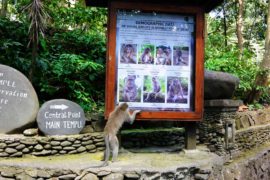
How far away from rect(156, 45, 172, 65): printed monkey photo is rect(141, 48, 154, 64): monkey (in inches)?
4.4

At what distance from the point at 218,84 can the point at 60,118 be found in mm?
3674

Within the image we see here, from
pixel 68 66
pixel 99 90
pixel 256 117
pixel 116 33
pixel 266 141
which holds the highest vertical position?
pixel 116 33

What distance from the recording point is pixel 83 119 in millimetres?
5793

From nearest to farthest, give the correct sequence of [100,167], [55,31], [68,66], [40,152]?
[100,167] < [40,152] < [68,66] < [55,31]

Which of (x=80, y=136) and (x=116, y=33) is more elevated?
(x=116, y=33)

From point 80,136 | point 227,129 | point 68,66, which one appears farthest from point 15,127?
point 227,129

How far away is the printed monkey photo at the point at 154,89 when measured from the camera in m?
5.62

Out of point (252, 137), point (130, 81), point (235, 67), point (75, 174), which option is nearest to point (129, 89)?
point (130, 81)

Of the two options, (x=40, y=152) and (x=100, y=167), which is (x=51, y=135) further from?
(x=100, y=167)

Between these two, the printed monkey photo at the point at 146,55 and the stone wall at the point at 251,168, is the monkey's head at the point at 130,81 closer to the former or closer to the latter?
the printed monkey photo at the point at 146,55

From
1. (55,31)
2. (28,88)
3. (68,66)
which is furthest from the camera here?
(55,31)

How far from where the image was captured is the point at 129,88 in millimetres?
5566

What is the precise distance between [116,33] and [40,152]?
2.12 metres

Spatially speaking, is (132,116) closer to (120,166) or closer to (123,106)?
(123,106)
